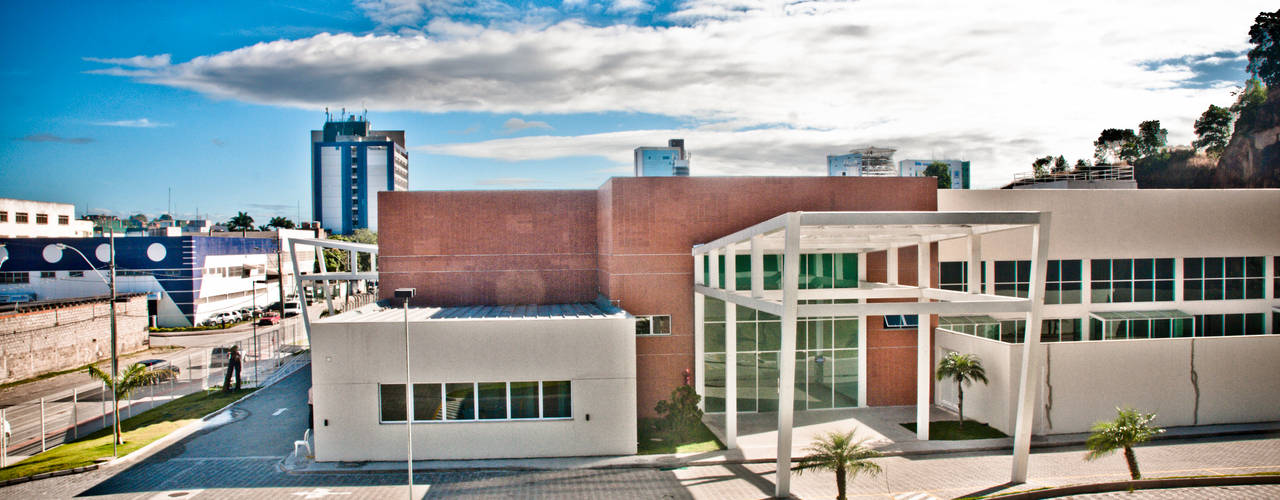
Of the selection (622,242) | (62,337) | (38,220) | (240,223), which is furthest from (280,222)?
(622,242)

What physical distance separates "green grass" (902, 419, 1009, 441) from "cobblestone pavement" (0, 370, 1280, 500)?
120cm

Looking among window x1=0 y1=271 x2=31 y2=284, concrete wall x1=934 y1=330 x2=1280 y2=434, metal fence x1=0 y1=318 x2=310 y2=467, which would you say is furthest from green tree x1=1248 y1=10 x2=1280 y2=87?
window x1=0 y1=271 x2=31 y2=284

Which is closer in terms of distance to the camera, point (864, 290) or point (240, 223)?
point (864, 290)

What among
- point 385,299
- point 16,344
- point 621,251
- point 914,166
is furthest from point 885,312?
point 914,166

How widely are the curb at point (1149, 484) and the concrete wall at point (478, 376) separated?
29.8ft

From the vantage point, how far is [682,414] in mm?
18016

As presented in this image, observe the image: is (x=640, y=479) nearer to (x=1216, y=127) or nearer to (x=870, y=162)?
(x=870, y=162)

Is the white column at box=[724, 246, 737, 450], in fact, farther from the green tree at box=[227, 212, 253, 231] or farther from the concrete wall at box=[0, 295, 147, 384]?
the green tree at box=[227, 212, 253, 231]

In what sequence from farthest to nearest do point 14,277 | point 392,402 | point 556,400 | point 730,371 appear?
point 14,277, point 730,371, point 556,400, point 392,402

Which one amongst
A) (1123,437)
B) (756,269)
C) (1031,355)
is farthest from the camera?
(756,269)

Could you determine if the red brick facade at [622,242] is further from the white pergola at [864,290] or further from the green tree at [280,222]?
the green tree at [280,222]

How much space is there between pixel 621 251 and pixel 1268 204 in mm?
24599

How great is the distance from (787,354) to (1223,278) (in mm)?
22916

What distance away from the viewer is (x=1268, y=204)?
2575 centimetres
